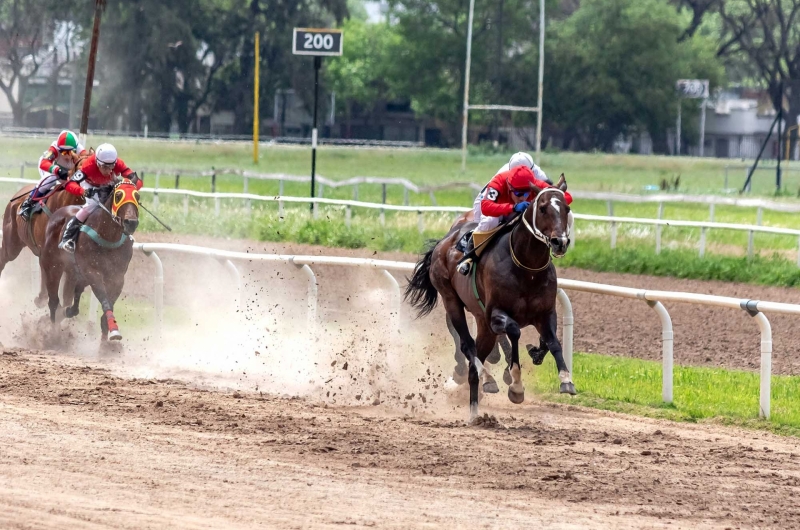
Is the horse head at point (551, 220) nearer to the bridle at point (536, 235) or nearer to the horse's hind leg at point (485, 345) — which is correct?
the bridle at point (536, 235)

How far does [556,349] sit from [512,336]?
0.90 ft

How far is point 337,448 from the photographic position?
6520 millimetres

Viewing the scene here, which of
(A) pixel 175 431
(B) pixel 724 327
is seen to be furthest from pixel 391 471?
(B) pixel 724 327

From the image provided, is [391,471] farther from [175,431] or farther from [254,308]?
[254,308]

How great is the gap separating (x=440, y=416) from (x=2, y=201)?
12.1 meters

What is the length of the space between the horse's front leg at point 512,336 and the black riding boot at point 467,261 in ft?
1.42

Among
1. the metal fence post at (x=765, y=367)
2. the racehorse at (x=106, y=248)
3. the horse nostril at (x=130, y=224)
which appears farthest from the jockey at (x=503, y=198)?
the racehorse at (x=106, y=248)

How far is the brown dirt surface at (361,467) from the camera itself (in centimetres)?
510

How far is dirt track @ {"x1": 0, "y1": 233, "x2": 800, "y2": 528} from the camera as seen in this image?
204 inches

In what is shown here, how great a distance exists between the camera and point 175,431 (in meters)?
6.92

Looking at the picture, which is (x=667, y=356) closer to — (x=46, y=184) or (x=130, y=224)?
(x=130, y=224)

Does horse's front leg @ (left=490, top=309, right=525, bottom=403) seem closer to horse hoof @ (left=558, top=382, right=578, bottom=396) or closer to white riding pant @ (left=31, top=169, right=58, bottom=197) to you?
horse hoof @ (left=558, top=382, right=578, bottom=396)

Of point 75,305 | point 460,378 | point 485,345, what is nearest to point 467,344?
point 485,345

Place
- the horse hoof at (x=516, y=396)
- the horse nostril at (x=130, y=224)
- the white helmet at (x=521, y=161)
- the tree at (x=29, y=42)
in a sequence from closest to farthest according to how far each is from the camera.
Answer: the horse hoof at (x=516, y=396), the white helmet at (x=521, y=161), the horse nostril at (x=130, y=224), the tree at (x=29, y=42)
